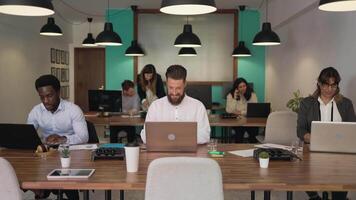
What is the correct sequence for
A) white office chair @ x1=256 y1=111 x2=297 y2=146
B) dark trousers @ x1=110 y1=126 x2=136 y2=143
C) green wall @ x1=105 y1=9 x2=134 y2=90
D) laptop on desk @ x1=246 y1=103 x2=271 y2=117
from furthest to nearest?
green wall @ x1=105 y1=9 x2=134 y2=90 → dark trousers @ x1=110 y1=126 x2=136 y2=143 → laptop on desk @ x1=246 y1=103 x2=271 y2=117 → white office chair @ x1=256 y1=111 x2=297 y2=146

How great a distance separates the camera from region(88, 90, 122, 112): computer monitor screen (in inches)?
216

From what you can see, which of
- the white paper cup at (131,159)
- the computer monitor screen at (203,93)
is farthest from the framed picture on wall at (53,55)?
the white paper cup at (131,159)

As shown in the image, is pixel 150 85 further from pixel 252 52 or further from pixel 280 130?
pixel 252 52

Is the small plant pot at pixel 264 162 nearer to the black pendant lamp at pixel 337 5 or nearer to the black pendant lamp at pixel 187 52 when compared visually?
the black pendant lamp at pixel 337 5

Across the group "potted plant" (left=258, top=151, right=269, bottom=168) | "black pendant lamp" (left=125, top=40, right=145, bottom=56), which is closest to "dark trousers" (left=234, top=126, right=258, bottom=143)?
"black pendant lamp" (left=125, top=40, right=145, bottom=56)

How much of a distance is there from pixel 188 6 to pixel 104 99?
3.43 metres

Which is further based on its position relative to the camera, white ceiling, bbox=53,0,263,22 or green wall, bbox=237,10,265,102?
green wall, bbox=237,10,265,102

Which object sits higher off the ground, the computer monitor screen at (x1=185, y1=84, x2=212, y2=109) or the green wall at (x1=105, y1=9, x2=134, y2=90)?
the green wall at (x1=105, y1=9, x2=134, y2=90)

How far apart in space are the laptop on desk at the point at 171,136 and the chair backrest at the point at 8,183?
0.93m

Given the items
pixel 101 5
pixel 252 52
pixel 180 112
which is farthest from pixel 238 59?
pixel 180 112

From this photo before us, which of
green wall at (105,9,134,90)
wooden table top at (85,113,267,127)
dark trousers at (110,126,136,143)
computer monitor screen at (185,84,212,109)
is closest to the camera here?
wooden table top at (85,113,267,127)

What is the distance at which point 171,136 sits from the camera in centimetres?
253

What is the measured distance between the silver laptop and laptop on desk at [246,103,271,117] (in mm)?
2808

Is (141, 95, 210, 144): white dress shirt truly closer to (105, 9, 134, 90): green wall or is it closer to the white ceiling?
the white ceiling
